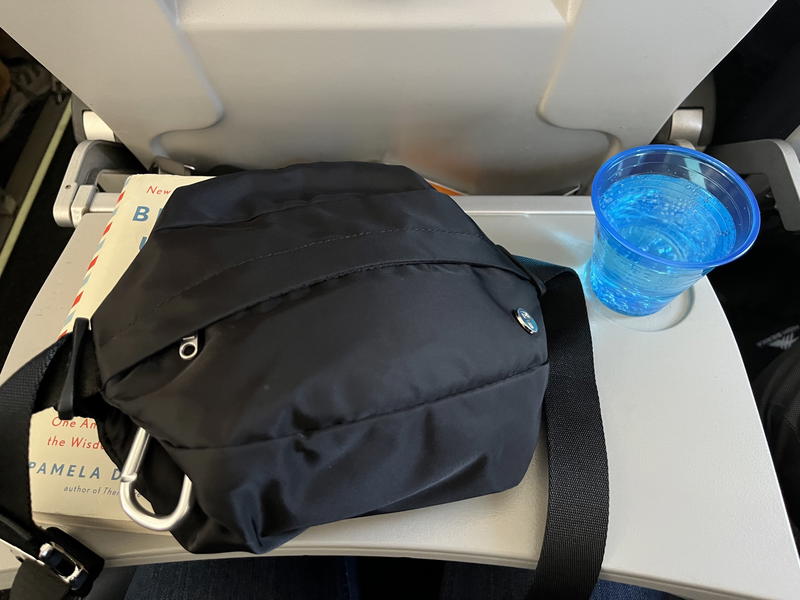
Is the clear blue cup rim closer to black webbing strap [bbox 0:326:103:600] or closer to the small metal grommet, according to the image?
the small metal grommet

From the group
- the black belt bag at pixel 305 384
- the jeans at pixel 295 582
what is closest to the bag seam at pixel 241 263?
the black belt bag at pixel 305 384

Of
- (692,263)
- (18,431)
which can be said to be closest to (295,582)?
(18,431)

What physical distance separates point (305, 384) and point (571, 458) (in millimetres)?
250

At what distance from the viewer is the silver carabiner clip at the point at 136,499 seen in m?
0.43

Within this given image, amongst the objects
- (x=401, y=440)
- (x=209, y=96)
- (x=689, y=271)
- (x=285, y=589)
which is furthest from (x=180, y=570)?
(x=689, y=271)

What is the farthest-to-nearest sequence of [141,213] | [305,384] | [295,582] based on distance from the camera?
[295,582]
[141,213]
[305,384]

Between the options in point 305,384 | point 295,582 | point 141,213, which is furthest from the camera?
point 295,582

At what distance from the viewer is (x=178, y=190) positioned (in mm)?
537

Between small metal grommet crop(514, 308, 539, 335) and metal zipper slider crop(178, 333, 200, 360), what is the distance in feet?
0.86

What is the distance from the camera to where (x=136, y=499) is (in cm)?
44

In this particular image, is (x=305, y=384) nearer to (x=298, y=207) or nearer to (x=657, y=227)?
(x=298, y=207)

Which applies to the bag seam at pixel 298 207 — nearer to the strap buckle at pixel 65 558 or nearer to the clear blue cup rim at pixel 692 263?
the clear blue cup rim at pixel 692 263

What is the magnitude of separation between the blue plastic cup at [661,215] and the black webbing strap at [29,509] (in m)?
0.48

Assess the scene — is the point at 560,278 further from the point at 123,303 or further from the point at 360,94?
the point at 123,303
